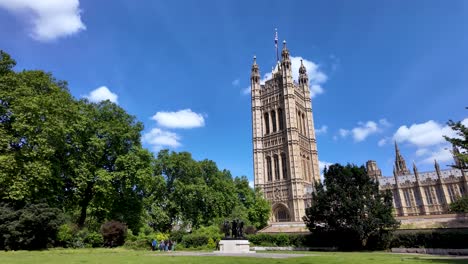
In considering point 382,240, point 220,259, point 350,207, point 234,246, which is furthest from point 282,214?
point 220,259

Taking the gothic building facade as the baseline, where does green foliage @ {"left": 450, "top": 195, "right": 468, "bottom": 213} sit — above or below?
below

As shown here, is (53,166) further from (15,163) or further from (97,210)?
(97,210)

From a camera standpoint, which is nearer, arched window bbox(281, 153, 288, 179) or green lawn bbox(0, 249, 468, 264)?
green lawn bbox(0, 249, 468, 264)

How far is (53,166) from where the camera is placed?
84.0 ft

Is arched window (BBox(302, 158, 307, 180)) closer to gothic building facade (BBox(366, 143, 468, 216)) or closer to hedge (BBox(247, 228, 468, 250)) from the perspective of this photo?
→ gothic building facade (BBox(366, 143, 468, 216))

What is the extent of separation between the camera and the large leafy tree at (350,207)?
23875 millimetres

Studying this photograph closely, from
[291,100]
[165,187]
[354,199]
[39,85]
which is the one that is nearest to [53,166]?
[39,85]

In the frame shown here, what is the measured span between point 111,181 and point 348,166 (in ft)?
70.1

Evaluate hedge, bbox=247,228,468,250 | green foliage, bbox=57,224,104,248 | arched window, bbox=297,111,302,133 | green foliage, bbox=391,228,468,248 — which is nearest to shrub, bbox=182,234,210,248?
hedge, bbox=247,228,468,250

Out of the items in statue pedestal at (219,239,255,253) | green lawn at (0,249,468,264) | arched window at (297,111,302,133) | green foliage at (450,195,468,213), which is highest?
arched window at (297,111,302,133)

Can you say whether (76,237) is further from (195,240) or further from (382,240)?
(382,240)

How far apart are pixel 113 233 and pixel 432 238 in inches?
972

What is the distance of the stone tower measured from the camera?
71000mm

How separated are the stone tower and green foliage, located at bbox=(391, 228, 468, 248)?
44.2 metres
